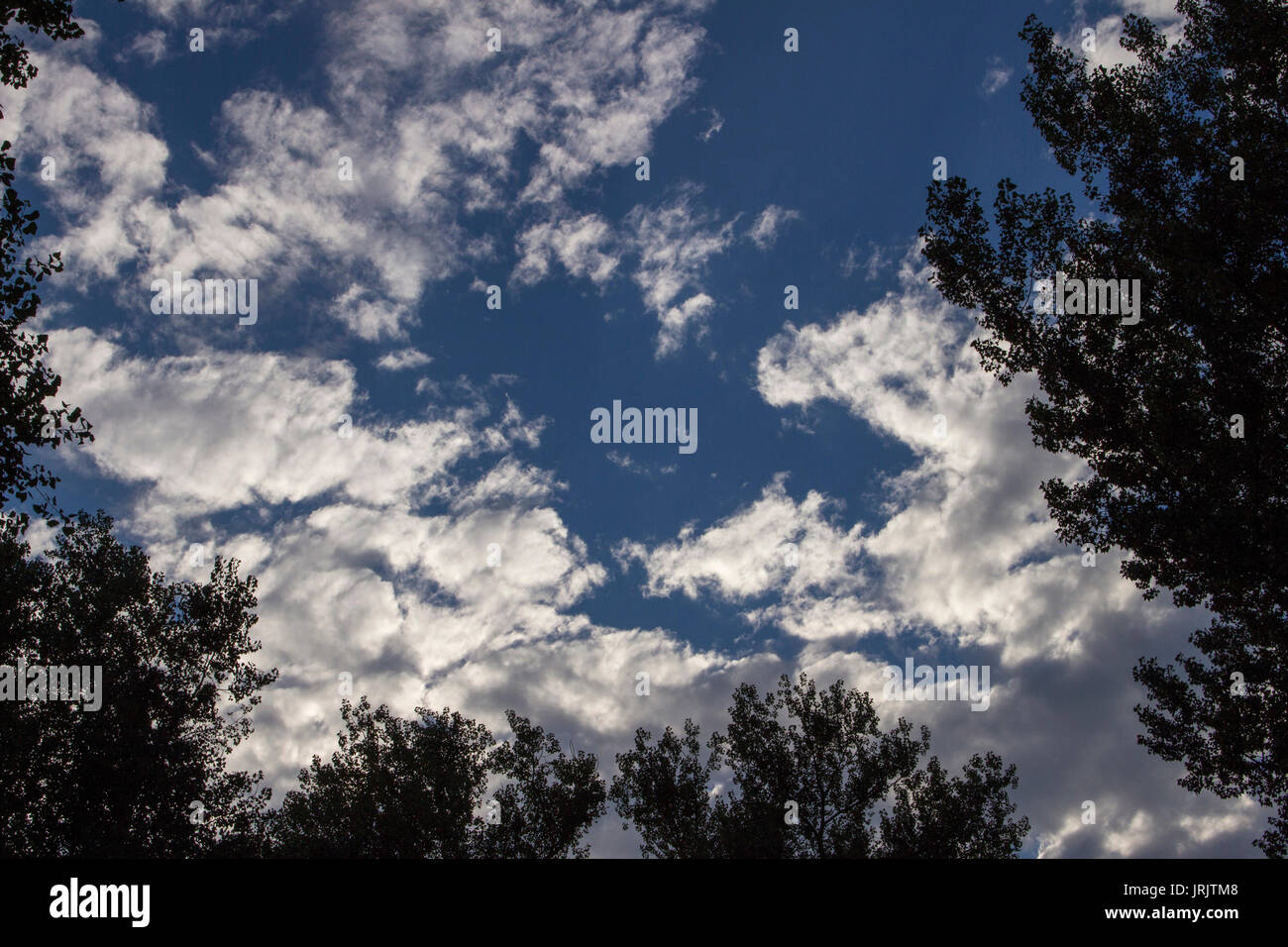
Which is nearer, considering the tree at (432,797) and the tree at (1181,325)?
the tree at (1181,325)

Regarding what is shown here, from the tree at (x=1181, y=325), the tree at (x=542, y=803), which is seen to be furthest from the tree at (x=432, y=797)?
the tree at (x=1181, y=325)

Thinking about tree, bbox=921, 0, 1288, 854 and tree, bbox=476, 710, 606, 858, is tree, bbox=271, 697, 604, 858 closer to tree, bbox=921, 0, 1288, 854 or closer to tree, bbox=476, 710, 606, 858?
tree, bbox=476, 710, 606, 858

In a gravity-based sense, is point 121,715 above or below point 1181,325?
below

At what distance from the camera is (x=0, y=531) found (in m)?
21.7

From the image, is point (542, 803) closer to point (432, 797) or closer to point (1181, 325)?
point (432, 797)

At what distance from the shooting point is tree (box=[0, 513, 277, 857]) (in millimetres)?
26281

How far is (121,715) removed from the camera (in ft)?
92.3

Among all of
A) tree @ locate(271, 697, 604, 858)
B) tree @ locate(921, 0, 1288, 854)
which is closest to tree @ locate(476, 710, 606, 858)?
tree @ locate(271, 697, 604, 858)

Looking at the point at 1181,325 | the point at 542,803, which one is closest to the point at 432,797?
the point at 542,803

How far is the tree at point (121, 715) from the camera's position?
26281mm

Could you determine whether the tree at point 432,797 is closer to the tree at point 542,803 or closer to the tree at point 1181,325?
the tree at point 542,803

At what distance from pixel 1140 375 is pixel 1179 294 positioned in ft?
7.39
